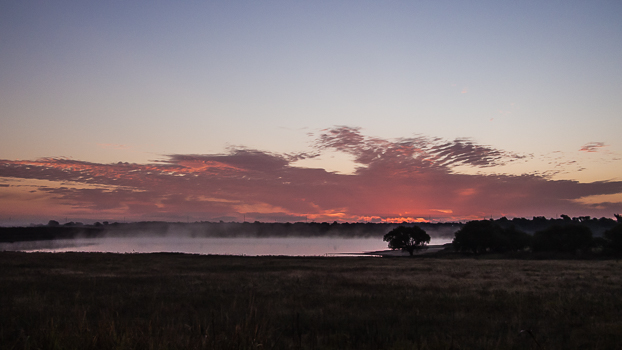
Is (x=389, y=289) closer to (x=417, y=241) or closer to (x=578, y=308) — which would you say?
(x=578, y=308)

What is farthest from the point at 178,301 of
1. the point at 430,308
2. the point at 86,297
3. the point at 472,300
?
the point at 472,300

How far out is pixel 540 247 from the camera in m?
76.2

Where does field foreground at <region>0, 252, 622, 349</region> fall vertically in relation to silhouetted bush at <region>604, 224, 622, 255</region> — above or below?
below

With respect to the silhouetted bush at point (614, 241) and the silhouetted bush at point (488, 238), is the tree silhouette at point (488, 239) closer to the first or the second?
the silhouetted bush at point (488, 238)

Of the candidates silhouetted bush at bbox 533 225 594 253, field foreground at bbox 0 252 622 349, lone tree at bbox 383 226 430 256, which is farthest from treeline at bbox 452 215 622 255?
field foreground at bbox 0 252 622 349

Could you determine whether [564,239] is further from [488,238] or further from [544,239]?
[488,238]

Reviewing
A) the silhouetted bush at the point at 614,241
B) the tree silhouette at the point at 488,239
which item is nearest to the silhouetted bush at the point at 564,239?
the silhouetted bush at the point at 614,241

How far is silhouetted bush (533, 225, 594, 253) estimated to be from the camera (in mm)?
72062

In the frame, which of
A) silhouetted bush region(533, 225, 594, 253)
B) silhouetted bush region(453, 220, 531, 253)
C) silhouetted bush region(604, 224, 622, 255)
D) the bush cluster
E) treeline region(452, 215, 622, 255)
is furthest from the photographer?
silhouetted bush region(453, 220, 531, 253)

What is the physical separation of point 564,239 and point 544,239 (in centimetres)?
336

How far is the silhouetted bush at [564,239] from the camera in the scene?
72062mm

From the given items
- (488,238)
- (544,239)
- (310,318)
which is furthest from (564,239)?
(310,318)

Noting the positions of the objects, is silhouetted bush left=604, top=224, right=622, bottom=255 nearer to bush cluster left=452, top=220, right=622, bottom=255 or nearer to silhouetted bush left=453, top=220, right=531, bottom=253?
bush cluster left=452, top=220, right=622, bottom=255

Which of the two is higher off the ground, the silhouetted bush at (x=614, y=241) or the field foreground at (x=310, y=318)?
the silhouetted bush at (x=614, y=241)
